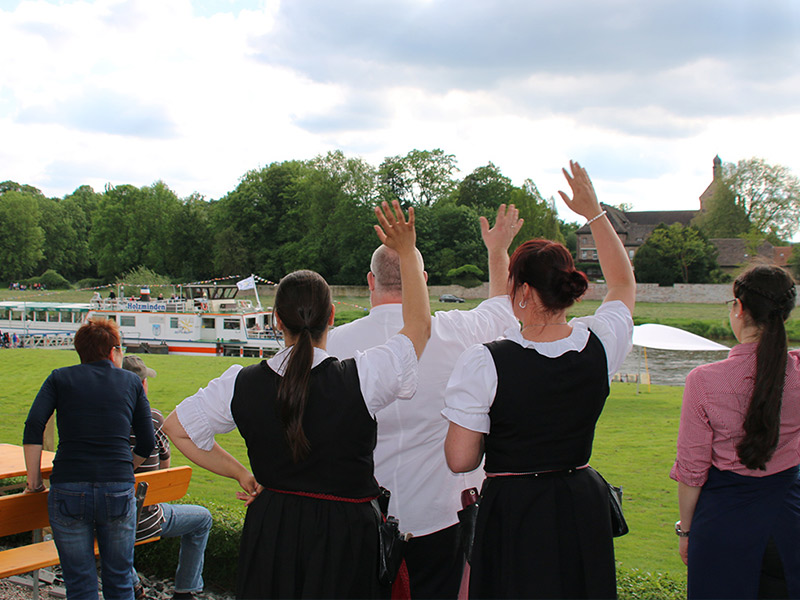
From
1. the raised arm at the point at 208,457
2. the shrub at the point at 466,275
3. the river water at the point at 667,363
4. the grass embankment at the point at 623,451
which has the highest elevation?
the shrub at the point at 466,275

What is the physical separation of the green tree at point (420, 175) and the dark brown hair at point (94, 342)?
60764 millimetres

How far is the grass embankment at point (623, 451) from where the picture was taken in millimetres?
4668

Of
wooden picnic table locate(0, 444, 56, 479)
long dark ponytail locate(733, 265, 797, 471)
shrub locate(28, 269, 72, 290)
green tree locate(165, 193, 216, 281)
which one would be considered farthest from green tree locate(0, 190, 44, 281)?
long dark ponytail locate(733, 265, 797, 471)

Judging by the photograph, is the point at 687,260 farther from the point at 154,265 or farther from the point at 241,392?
the point at 241,392

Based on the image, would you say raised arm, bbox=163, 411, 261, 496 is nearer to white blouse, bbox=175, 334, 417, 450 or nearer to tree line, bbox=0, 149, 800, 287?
white blouse, bbox=175, 334, 417, 450

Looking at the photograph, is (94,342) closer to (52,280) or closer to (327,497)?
(327,497)

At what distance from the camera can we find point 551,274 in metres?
2.28

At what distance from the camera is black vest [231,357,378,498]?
218 cm

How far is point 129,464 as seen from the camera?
3.49 m

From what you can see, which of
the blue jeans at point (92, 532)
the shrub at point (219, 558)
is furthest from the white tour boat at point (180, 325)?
the blue jeans at point (92, 532)

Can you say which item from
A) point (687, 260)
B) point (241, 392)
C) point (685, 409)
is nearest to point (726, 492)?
point (685, 409)

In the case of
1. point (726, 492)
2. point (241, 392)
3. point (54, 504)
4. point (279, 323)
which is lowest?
point (54, 504)

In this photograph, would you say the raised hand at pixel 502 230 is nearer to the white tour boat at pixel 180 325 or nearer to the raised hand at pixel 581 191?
the raised hand at pixel 581 191

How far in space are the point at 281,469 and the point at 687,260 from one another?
61745mm
